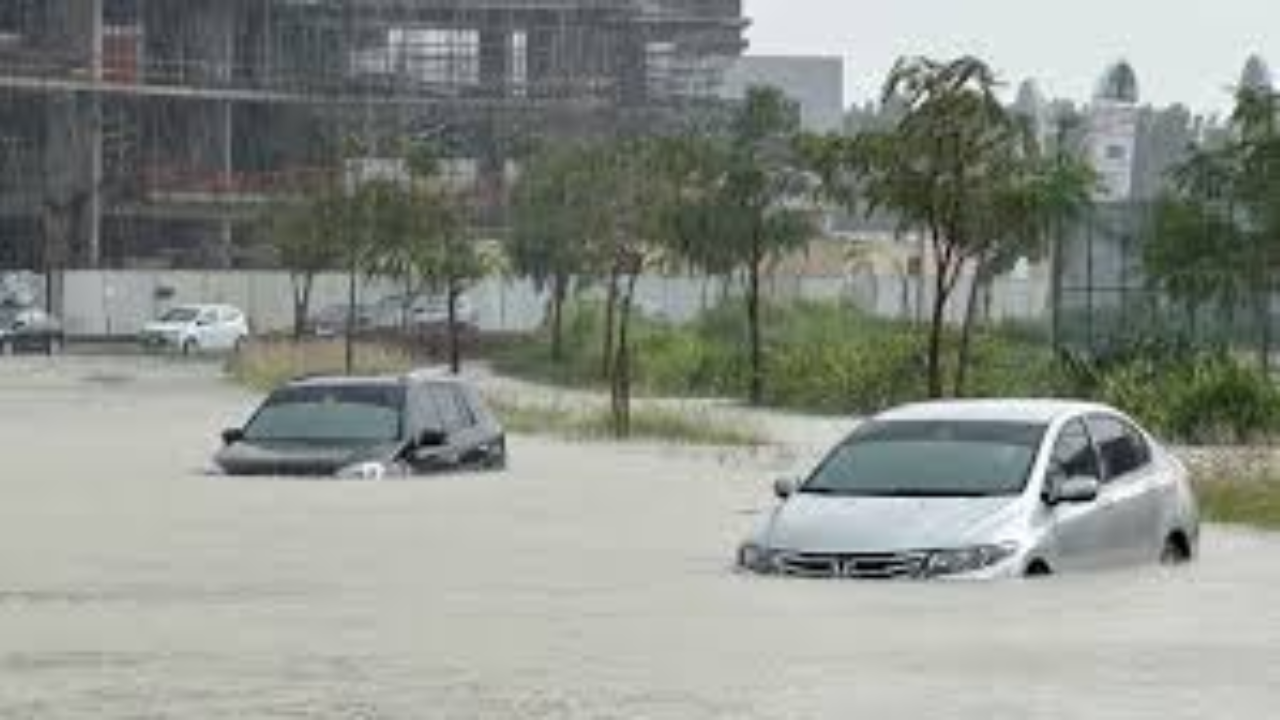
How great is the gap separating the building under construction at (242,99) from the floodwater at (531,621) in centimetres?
6844

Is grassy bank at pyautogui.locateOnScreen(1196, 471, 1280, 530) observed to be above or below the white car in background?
above

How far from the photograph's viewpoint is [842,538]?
57.7ft

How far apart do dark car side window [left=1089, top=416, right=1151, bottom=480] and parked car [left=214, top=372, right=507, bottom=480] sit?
8740mm

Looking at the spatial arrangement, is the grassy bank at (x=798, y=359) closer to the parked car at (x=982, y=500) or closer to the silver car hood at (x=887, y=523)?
the parked car at (x=982, y=500)

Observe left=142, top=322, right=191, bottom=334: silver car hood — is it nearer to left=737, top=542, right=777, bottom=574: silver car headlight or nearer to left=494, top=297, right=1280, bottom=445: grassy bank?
left=494, top=297, right=1280, bottom=445: grassy bank

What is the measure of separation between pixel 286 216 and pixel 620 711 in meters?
67.1

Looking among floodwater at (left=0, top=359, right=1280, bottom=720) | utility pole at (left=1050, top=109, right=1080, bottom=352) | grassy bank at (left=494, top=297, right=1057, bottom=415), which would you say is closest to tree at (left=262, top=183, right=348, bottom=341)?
grassy bank at (left=494, top=297, right=1057, bottom=415)

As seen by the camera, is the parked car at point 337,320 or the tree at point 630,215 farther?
the parked car at point 337,320

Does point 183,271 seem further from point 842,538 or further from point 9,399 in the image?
point 842,538

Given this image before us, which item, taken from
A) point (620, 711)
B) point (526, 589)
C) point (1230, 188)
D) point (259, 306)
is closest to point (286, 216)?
point (259, 306)

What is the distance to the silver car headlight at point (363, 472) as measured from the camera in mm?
26750

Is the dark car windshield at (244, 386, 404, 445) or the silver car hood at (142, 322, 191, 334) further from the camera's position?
the silver car hood at (142, 322, 191, 334)

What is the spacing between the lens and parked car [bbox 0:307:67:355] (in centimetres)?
8300

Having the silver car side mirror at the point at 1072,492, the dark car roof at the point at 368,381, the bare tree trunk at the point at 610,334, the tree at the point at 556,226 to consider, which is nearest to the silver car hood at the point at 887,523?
the silver car side mirror at the point at 1072,492
